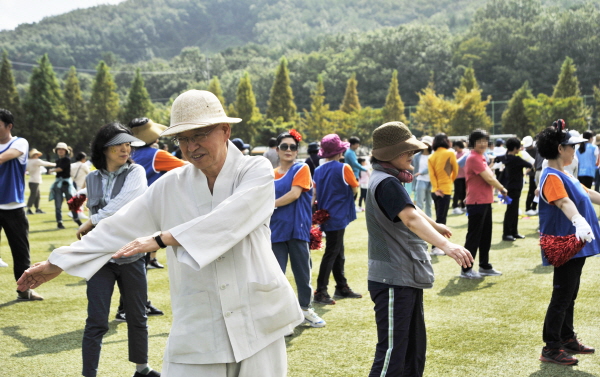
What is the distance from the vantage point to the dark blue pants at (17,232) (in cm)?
781

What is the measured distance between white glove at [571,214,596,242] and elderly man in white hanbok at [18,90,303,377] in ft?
9.76

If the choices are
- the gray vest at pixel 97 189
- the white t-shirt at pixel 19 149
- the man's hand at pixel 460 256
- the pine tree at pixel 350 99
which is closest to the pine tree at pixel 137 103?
the pine tree at pixel 350 99

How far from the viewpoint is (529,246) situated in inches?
436

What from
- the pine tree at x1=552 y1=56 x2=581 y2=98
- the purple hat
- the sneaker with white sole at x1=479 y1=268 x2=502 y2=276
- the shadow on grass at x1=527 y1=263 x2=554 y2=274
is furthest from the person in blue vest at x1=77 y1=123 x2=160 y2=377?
the pine tree at x1=552 y1=56 x2=581 y2=98

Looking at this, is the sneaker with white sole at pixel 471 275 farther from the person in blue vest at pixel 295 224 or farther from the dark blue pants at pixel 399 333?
the dark blue pants at pixel 399 333

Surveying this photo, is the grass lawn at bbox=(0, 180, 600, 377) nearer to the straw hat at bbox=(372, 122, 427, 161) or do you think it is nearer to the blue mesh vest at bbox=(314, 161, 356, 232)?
the blue mesh vest at bbox=(314, 161, 356, 232)

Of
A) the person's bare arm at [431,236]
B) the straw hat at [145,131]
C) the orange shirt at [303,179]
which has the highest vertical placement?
the straw hat at [145,131]

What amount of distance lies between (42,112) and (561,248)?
68.1m

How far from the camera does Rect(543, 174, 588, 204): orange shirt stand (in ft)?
16.8

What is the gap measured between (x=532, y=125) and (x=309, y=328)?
2122 inches

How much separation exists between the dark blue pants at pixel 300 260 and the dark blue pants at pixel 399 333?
8.19 feet

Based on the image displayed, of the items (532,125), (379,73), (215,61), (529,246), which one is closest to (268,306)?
(529,246)

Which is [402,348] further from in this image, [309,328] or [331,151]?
[331,151]

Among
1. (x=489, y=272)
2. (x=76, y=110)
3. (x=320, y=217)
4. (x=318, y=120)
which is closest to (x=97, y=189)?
(x=320, y=217)
